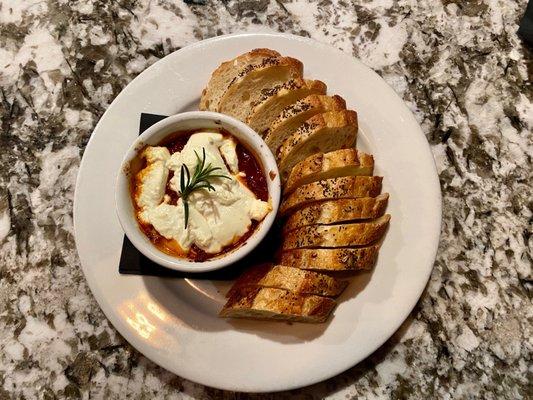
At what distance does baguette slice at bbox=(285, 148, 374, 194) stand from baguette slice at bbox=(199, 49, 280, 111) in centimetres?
49

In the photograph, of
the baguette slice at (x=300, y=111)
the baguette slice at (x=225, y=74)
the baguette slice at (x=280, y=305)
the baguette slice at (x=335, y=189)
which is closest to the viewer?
the baguette slice at (x=280, y=305)

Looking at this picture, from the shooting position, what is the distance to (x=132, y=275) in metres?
2.22

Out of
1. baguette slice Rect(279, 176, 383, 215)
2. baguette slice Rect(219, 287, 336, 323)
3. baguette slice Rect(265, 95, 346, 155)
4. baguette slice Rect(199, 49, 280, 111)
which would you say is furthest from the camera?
baguette slice Rect(199, 49, 280, 111)

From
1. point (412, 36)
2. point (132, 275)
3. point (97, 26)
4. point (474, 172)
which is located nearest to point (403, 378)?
point (474, 172)

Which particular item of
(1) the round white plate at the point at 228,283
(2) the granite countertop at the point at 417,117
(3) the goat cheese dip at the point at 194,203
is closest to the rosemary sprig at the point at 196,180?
(3) the goat cheese dip at the point at 194,203

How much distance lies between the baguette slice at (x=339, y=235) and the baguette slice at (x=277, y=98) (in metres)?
0.54

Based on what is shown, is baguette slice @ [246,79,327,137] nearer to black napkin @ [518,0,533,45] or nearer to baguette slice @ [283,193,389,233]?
baguette slice @ [283,193,389,233]

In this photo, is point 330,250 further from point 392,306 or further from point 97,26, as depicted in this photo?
point 97,26

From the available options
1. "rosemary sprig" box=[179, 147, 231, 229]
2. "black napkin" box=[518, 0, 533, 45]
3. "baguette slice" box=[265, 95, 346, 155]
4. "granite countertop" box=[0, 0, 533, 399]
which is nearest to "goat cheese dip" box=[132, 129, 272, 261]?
"rosemary sprig" box=[179, 147, 231, 229]

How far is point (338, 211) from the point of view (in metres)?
2.10

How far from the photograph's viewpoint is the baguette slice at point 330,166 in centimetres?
218

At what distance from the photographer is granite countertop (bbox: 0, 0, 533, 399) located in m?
2.33

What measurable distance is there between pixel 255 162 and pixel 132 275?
2.28 ft

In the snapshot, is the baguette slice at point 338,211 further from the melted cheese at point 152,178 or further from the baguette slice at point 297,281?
the melted cheese at point 152,178
